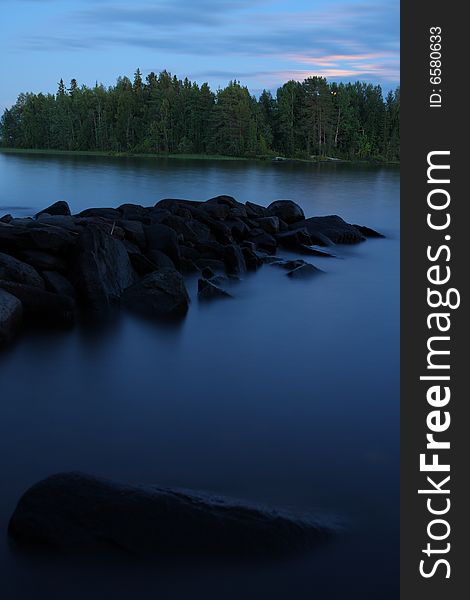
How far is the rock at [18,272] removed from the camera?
38.9ft

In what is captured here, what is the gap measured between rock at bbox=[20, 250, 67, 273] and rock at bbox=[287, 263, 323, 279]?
6318 millimetres

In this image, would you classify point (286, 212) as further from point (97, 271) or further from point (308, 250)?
point (97, 271)

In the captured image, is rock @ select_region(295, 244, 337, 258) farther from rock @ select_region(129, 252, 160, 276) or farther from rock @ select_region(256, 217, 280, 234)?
rock @ select_region(129, 252, 160, 276)

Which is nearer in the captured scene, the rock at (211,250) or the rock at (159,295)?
the rock at (159,295)

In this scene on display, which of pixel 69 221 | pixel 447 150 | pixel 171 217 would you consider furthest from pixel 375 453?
pixel 171 217

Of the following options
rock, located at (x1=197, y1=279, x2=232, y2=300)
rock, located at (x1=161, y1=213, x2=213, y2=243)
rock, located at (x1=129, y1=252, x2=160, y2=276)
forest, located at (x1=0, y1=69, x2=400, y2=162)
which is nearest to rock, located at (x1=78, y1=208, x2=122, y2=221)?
rock, located at (x1=161, y1=213, x2=213, y2=243)

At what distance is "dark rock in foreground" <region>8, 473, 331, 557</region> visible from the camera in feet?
16.2

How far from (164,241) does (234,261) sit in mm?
1931

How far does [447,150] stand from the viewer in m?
4.71

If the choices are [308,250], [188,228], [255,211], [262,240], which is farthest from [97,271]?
[255,211]

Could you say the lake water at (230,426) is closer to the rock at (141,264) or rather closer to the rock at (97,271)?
the rock at (97,271)

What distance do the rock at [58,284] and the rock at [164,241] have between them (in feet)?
12.5

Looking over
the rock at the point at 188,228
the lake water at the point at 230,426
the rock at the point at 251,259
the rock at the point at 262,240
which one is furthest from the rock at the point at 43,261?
the rock at the point at 262,240

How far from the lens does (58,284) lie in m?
12.4
